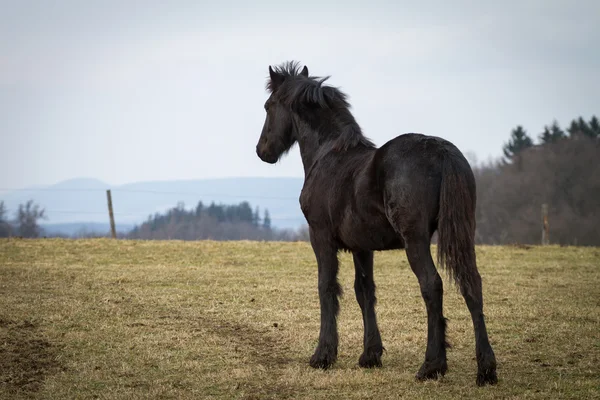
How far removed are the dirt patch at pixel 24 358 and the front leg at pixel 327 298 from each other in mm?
2797

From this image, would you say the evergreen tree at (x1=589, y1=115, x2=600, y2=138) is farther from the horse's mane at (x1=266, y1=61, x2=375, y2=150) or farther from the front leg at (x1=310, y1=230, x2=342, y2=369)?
the front leg at (x1=310, y1=230, x2=342, y2=369)

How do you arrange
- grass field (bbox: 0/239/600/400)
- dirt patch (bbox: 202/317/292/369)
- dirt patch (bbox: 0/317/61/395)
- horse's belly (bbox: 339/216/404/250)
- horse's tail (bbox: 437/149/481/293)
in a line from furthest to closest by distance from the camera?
dirt patch (bbox: 202/317/292/369) < horse's belly (bbox: 339/216/404/250) < dirt patch (bbox: 0/317/61/395) < grass field (bbox: 0/239/600/400) < horse's tail (bbox: 437/149/481/293)

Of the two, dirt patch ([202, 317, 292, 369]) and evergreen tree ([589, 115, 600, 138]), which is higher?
evergreen tree ([589, 115, 600, 138])

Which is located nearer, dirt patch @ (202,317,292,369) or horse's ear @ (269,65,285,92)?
dirt patch @ (202,317,292,369)

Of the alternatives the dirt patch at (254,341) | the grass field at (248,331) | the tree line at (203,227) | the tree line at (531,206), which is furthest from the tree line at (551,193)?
→ the dirt patch at (254,341)

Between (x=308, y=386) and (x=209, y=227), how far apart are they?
1908 inches

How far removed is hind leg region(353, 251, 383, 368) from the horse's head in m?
1.80

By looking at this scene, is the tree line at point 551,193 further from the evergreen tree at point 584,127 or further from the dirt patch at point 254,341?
the dirt patch at point 254,341

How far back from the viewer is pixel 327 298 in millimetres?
7258

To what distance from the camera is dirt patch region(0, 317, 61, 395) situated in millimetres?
6352

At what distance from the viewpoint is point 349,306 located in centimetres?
1098

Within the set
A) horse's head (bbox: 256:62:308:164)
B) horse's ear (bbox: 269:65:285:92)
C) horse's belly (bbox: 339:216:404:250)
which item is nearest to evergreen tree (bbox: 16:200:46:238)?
horse's head (bbox: 256:62:308:164)

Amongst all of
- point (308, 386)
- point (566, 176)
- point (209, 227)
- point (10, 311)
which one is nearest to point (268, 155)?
point (308, 386)

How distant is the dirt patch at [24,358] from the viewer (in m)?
6.35
